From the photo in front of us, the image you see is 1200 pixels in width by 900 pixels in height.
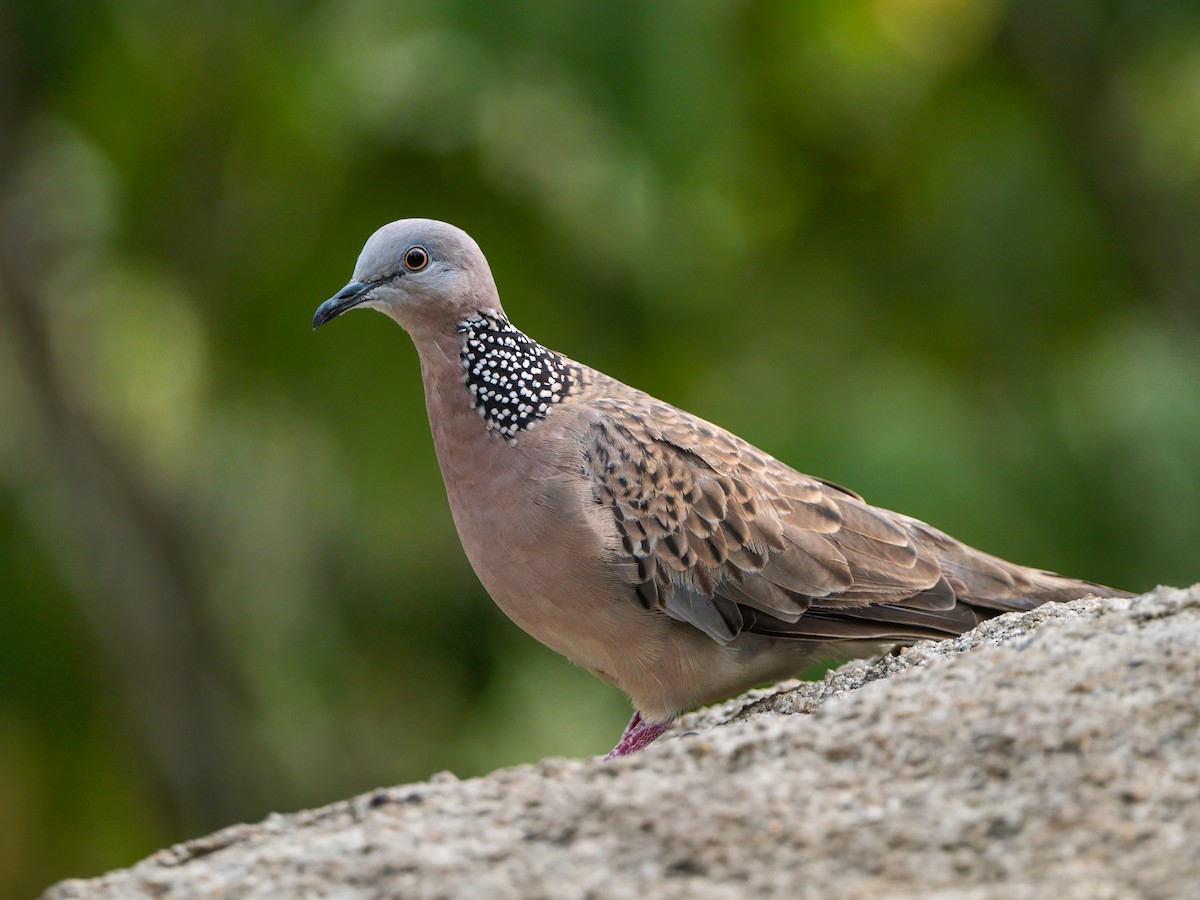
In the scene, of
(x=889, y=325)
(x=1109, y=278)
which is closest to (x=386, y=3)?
(x=889, y=325)

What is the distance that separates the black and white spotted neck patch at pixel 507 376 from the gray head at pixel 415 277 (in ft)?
0.37

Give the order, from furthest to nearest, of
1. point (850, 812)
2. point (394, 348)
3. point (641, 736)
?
point (394, 348) → point (641, 736) → point (850, 812)

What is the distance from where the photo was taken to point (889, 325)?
1163 cm

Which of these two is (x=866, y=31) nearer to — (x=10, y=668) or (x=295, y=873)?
(x=10, y=668)

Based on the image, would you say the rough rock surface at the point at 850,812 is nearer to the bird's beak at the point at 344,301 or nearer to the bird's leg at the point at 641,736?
the bird's leg at the point at 641,736

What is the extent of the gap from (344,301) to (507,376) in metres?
0.68

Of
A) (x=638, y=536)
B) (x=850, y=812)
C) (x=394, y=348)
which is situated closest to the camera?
(x=850, y=812)

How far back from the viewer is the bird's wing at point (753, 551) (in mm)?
5348

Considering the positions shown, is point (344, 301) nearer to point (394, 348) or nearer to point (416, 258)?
point (416, 258)

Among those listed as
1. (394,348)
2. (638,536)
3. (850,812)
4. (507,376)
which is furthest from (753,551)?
(394,348)

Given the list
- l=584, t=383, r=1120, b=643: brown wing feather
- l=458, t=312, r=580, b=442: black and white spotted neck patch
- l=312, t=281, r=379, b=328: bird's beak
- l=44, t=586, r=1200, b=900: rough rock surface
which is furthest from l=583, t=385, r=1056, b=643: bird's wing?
l=44, t=586, r=1200, b=900: rough rock surface

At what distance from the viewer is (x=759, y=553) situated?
5535 mm

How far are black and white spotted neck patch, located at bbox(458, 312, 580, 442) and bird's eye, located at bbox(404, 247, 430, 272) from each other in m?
0.27

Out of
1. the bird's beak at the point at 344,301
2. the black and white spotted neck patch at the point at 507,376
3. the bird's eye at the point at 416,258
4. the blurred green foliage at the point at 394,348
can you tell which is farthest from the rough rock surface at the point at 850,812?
the blurred green foliage at the point at 394,348
